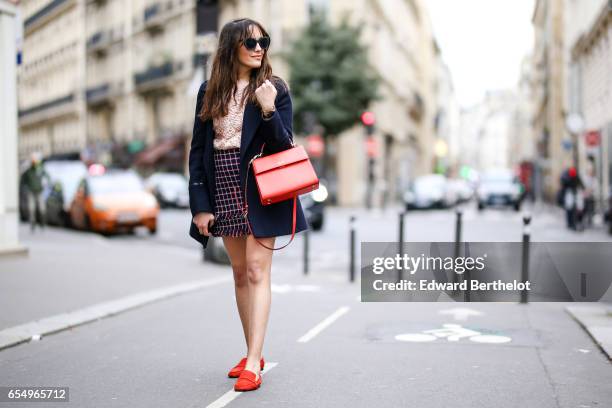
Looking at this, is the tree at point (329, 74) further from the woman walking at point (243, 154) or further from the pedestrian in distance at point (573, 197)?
the woman walking at point (243, 154)

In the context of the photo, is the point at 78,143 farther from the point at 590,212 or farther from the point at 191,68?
the point at 590,212

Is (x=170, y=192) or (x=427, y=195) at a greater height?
(x=170, y=192)

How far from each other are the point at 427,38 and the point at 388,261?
84393 mm

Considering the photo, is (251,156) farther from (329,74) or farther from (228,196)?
(329,74)

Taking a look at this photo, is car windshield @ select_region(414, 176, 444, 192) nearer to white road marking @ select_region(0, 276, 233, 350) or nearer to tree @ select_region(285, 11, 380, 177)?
tree @ select_region(285, 11, 380, 177)

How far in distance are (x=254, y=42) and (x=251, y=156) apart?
2.16 ft

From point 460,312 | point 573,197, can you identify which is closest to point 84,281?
point 460,312

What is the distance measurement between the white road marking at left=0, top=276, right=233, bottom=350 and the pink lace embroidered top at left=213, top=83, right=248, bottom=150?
2.69 m

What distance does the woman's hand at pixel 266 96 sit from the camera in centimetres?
507

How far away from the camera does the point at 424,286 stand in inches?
301

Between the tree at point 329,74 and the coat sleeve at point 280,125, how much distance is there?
115ft

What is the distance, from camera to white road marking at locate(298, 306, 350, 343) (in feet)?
23.7

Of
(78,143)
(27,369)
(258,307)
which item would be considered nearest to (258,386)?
(258,307)

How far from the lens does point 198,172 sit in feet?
17.9
